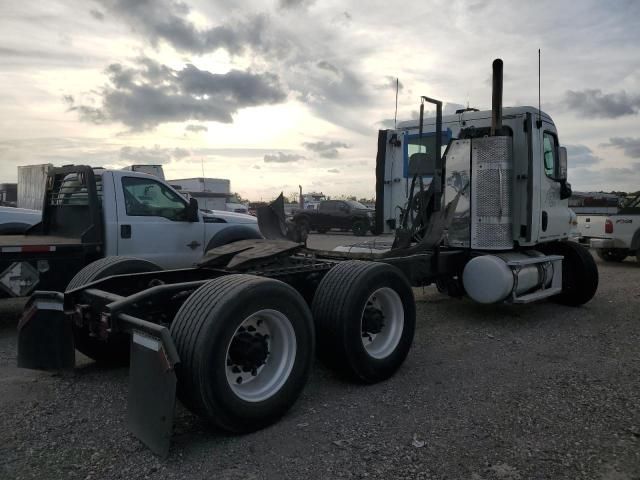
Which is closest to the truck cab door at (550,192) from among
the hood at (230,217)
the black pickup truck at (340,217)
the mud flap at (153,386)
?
the hood at (230,217)

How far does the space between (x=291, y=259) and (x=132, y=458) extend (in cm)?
253

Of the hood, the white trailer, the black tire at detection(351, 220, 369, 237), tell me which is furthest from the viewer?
the black tire at detection(351, 220, 369, 237)

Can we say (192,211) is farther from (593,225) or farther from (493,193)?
(593,225)

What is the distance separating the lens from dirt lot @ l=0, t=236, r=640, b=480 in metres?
3.02

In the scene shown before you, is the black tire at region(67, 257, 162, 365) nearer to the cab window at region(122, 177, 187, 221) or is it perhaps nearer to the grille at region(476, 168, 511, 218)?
the cab window at region(122, 177, 187, 221)

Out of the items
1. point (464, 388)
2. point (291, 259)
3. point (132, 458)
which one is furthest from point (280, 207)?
point (132, 458)

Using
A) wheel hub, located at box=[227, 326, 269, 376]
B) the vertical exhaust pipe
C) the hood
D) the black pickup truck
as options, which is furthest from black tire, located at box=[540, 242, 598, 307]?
the black pickup truck

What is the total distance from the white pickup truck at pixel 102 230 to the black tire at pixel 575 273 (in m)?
5.01

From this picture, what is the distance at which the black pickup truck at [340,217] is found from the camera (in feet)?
82.8

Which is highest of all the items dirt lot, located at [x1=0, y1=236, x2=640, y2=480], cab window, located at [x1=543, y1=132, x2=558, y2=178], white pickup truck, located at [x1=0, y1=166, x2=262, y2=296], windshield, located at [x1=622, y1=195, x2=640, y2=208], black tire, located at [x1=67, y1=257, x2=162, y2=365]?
cab window, located at [x1=543, y1=132, x2=558, y2=178]

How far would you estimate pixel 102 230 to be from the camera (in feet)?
21.5

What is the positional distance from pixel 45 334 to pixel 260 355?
6.12 feet

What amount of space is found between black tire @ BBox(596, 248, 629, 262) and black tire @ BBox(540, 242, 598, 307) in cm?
641

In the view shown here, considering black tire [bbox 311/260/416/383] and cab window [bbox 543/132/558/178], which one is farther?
cab window [bbox 543/132/558/178]
